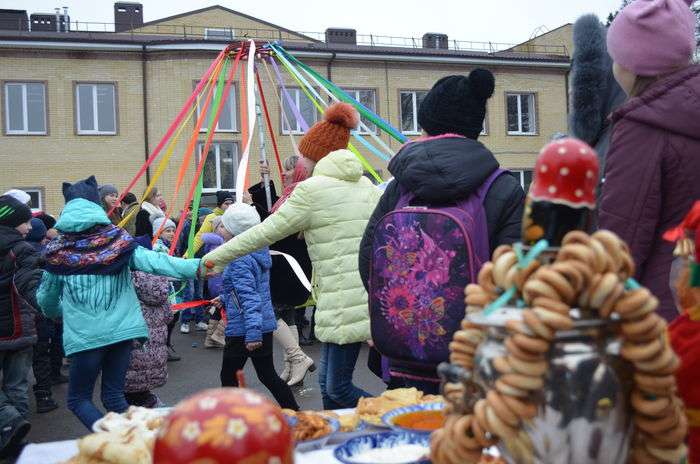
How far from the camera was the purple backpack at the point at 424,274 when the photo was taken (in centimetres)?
288

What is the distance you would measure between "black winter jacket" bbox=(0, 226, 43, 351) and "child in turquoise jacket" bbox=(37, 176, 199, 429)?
945 mm

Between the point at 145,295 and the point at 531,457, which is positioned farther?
the point at 145,295

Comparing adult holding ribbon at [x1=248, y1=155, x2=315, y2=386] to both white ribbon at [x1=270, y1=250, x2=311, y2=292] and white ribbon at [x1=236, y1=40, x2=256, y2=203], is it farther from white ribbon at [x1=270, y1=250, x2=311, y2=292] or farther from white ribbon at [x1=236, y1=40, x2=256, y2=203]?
white ribbon at [x1=236, y1=40, x2=256, y2=203]

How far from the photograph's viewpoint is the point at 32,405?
7.64 m

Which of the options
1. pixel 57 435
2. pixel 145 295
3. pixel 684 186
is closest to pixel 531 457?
pixel 684 186

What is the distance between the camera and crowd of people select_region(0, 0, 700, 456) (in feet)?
8.09

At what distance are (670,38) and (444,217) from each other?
94cm

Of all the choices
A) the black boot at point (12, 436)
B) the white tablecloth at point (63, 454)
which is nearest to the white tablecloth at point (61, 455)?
the white tablecloth at point (63, 454)

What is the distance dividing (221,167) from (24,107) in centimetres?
627

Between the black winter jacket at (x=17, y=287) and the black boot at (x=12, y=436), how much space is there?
0.57 metres

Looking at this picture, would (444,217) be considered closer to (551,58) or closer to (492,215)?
(492,215)

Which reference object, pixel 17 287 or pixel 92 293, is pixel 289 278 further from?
pixel 17 287

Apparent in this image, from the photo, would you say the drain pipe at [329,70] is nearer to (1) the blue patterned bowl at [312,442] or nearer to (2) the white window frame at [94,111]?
(2) the white window frame at [94,111]

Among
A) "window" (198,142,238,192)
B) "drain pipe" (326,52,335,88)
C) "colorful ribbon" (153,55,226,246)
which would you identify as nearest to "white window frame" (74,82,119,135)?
"window" (198,142,238,192)
